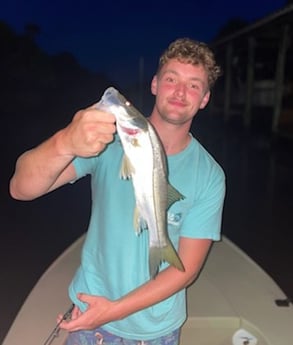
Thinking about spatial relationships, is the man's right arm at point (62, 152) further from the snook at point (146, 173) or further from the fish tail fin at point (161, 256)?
the fish tail fin at point (161, 256)

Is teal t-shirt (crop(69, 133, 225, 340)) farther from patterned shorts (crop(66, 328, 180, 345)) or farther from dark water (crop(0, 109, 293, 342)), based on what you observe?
dark water (crop(0, 109, 293, 342))

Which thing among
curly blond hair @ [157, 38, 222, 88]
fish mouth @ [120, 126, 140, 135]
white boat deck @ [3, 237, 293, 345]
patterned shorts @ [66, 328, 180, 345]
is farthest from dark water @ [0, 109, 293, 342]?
fish mouth @ [120, 126, 140, 135]

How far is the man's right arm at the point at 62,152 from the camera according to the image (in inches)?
61.7

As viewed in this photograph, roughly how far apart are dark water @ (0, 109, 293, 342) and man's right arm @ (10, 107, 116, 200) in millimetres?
3002

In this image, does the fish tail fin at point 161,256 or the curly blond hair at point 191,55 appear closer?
the fish tail fin at point 161,256

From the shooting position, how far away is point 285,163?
1374cm

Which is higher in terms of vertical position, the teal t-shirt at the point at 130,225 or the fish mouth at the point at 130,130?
the fish mouth at the point at 130,130

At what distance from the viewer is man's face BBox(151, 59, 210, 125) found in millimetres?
1921

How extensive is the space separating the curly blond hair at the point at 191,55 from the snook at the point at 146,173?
500 mm

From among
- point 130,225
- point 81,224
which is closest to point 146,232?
point 130,225

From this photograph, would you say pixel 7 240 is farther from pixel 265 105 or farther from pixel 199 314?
pixel 265 105

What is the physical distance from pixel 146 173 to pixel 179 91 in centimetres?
46

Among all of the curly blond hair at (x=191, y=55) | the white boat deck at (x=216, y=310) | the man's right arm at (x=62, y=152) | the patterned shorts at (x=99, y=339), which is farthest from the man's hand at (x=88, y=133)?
the white boat deck at (x=216, y=310)

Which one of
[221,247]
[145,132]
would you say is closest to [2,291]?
[221,247]
